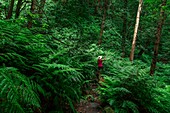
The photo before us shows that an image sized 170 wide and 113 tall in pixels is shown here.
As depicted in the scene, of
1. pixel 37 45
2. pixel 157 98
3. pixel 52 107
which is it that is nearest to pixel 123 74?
pixel 157 98

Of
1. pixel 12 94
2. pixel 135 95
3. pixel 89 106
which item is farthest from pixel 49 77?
pixel 135 95

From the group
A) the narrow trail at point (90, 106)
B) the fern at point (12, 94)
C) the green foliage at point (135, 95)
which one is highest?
the fern at point (12, 94)

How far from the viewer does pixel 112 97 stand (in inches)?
238

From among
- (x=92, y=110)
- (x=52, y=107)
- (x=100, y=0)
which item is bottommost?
(x=92, y=110)

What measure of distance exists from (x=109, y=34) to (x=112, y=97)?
53.3ft

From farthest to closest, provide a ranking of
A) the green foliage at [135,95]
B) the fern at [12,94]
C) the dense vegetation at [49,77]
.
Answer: the green foliage at [135,95] → the dense vegetation at [49,77] → the fern at [12,94]

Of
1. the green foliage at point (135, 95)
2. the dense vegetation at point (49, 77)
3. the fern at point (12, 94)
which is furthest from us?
the green foliage at point (135, 95)

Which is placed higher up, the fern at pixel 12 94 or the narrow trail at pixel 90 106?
the fern at pixel 12 94

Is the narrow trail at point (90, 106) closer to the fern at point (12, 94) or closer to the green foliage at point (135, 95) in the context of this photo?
the green foliage at point (135, 95)

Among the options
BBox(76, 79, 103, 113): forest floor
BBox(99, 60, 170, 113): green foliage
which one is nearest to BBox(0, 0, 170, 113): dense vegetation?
BBox(99, 60, 170, 113): green foliage

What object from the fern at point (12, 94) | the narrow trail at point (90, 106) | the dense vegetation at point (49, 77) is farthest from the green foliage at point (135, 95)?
the fern at point (12, 94)

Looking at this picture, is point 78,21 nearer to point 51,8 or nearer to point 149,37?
point 51,8

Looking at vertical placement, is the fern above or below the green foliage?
above

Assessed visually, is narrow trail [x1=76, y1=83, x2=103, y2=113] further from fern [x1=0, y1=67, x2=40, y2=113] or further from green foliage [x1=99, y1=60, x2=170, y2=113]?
fern [x1=0, y1=67, x2=40, y2=113]
